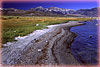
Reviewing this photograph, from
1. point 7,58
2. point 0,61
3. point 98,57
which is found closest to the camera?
point 0,61

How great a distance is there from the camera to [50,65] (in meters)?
8.26

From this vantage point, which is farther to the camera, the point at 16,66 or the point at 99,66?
the point at 99,66

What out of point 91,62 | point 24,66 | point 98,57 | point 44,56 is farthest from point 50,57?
point 98,57

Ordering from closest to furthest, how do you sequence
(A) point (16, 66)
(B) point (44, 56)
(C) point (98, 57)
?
(A) point (16, 66) → (B) point (44, 56) → (C) point (98, 57)

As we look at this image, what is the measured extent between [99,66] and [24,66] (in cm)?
664

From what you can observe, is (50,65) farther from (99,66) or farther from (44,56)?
(99,66)

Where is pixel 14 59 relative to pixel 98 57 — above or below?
above

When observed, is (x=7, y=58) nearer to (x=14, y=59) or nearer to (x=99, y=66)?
(x=14, y=59)

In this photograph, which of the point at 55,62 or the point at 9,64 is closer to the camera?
the point at 9,64

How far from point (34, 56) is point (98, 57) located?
673 centimetres

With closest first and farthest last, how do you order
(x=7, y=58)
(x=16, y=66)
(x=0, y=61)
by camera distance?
(x=16, y=66)
(x=0, y=61)
(x=7, y=58)

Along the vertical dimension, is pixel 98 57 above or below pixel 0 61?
below

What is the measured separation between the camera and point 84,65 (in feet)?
29.1

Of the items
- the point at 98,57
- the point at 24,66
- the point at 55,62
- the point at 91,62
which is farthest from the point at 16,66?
the point at 98,57
